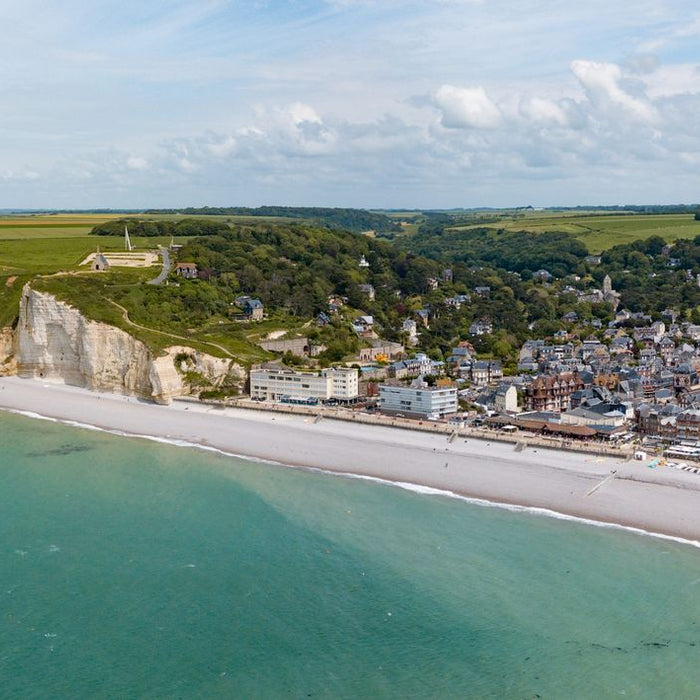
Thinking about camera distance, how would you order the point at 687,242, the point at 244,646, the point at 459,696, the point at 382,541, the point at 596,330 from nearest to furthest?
the point at 459,696 → the point at 244,646 → the point at 382,541 → the point at 596,330 → the point at 687,242

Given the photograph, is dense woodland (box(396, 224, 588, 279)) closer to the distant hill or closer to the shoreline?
the distant hill

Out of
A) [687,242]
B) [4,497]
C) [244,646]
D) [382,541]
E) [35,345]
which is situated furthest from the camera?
[687,242]

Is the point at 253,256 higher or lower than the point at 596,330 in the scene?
higher

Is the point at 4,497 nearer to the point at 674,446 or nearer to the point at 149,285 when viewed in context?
the point at 674,446

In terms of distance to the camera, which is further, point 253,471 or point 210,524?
point 253,471

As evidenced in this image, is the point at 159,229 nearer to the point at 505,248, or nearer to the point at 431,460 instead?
the point at 505,248

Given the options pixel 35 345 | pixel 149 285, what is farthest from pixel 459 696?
pixel 149 285

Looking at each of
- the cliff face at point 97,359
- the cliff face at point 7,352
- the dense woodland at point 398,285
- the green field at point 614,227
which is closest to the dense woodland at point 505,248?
the dense woodland at point 398,285
